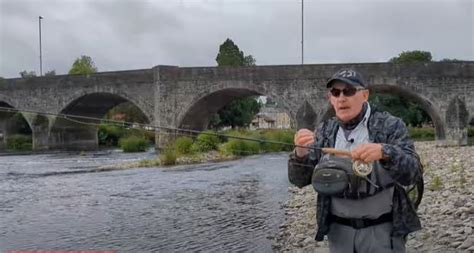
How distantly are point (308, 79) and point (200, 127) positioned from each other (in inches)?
387

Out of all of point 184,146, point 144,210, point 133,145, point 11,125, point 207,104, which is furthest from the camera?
point 11,125

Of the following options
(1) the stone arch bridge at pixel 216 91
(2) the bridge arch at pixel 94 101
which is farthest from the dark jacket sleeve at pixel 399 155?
(2) the bridge arch at pixel 94 101

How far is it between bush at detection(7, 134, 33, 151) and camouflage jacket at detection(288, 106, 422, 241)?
39791 mm

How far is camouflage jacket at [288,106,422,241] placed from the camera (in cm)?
246

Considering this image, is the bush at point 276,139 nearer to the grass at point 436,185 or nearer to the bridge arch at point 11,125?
the grass at point 436,185

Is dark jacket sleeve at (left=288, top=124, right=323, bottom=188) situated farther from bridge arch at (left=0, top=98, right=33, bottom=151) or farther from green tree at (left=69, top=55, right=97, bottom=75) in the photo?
green tree at (left=69, top=55, right=97, bottom=75)

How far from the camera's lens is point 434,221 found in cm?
701

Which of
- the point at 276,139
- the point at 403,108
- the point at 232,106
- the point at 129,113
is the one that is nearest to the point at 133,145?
the point at 276,139

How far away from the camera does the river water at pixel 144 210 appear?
7.83m

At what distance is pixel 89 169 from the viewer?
20.7 meters

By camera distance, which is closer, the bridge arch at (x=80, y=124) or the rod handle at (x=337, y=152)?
the rod handle at (x=337, y=152)

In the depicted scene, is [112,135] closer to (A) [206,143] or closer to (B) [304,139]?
(A) [206,143]

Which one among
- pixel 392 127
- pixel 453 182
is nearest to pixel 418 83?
pixel 453 182

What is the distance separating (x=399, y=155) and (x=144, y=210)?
885cm
